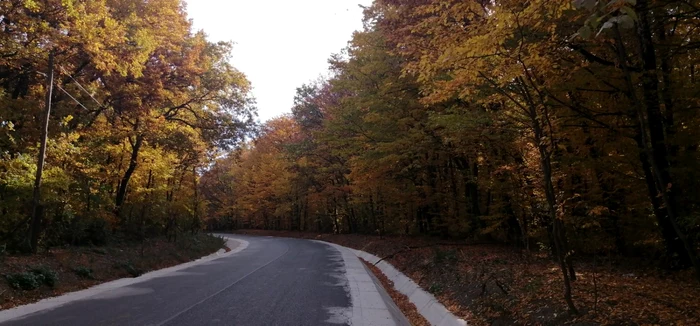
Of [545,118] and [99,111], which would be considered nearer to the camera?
[545,118]

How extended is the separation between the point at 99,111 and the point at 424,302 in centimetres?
1556

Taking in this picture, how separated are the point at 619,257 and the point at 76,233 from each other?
63.5 feet

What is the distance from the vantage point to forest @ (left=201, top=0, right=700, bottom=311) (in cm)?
658

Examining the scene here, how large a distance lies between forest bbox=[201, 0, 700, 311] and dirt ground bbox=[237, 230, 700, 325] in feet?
1.47

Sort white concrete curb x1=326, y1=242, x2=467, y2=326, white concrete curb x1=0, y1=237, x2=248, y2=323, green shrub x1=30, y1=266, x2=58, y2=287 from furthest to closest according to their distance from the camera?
green shrub x1=30, y1=266, x2=58, y2=287
white concrete curb x1=0, y1=237, x2=248, y2=323
white concrete curb x1=326, y1=242, x2=467, y2=326

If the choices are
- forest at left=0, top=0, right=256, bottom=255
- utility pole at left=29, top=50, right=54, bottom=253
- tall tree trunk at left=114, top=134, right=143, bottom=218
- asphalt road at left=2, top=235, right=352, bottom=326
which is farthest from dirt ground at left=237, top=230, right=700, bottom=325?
tall tree trunk at left=114, top=134, right=143, bottom=218

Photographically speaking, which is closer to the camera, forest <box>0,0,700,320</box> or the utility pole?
forest <box>0,0,700,320</box>

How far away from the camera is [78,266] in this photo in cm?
1315

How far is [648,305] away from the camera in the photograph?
602cm

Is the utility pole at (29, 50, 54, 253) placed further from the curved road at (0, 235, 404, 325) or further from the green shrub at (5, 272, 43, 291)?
the curved road at (0, 235, 404, 325)

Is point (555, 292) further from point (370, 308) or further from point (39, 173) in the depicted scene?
point (39, 173)

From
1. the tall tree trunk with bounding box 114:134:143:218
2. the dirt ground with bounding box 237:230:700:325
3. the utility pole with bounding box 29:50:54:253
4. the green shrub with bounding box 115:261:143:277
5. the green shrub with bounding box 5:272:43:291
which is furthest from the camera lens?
the tall tree trunk with bounding box 114:134:143:218

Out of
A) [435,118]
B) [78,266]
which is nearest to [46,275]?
[78,266]

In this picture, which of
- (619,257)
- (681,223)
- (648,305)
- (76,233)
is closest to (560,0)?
(648,305)
